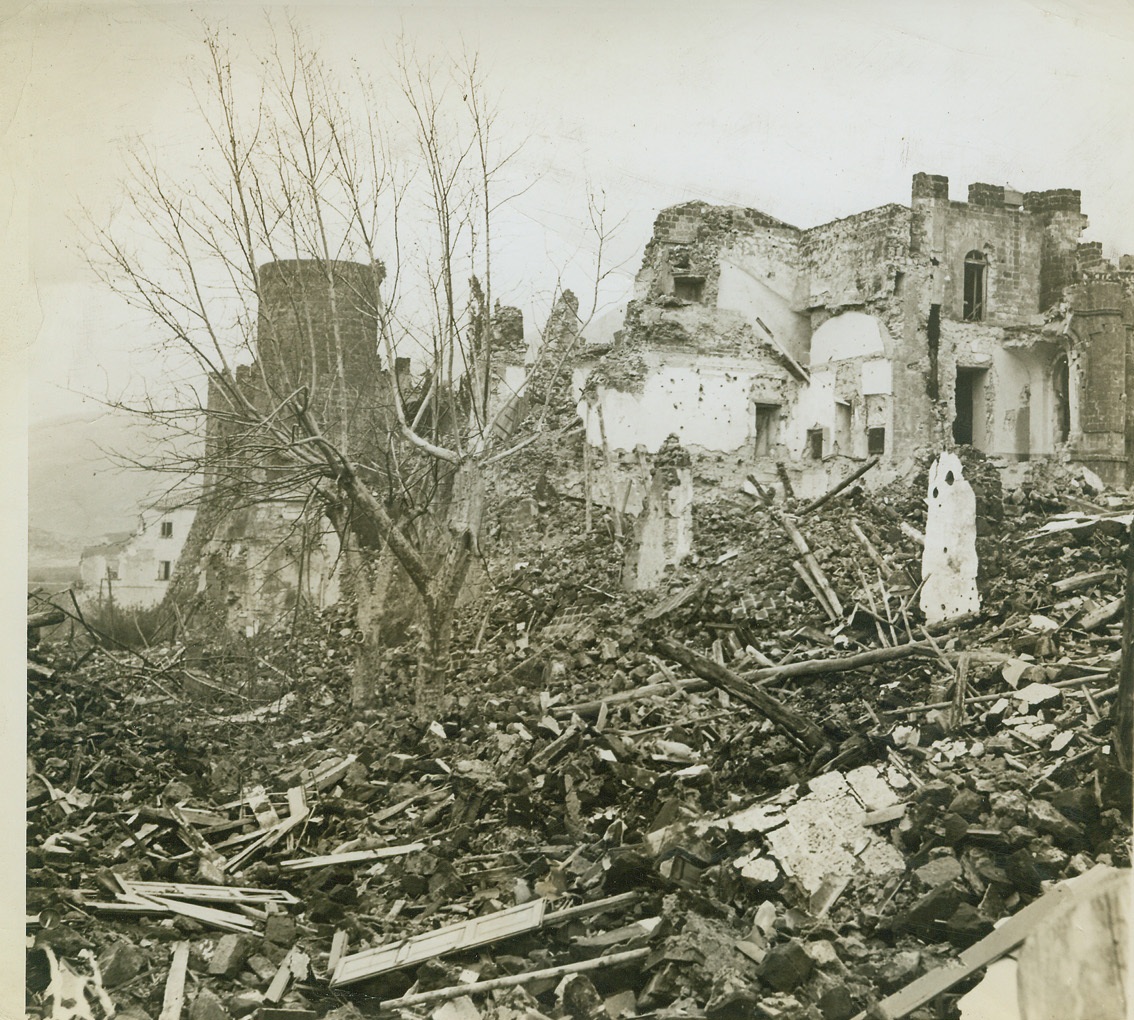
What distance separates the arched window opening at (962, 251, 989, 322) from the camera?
3.79 m

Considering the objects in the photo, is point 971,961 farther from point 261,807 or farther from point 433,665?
point 261,807

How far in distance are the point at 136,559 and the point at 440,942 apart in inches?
77.8

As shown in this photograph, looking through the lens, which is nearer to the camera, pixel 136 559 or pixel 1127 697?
pixel 1127 697

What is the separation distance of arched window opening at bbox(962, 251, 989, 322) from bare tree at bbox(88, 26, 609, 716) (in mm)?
1594

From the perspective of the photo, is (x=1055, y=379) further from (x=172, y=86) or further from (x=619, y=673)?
(x=172, y=86)

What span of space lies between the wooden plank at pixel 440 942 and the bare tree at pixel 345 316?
0.84 meters

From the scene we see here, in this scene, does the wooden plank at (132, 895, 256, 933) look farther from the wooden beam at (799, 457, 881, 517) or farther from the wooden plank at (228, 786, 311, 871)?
the wooden beam at (799, 457, 881, 517)

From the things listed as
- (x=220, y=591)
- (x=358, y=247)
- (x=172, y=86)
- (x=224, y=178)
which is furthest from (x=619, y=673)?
(x=172, y=86)

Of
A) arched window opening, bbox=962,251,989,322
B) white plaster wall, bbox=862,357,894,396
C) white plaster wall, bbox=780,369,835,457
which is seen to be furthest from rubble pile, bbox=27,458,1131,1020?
arched window opening, bbox=962,251,989,322

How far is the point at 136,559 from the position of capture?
3.69m

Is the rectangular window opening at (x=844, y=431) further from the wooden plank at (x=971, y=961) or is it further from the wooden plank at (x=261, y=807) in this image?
the wooden plank at (x=261, y=807)

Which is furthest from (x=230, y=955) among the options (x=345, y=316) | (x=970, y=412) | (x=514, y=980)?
(x=970, y=412)

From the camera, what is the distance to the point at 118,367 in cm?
375

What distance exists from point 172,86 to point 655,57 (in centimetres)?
201
